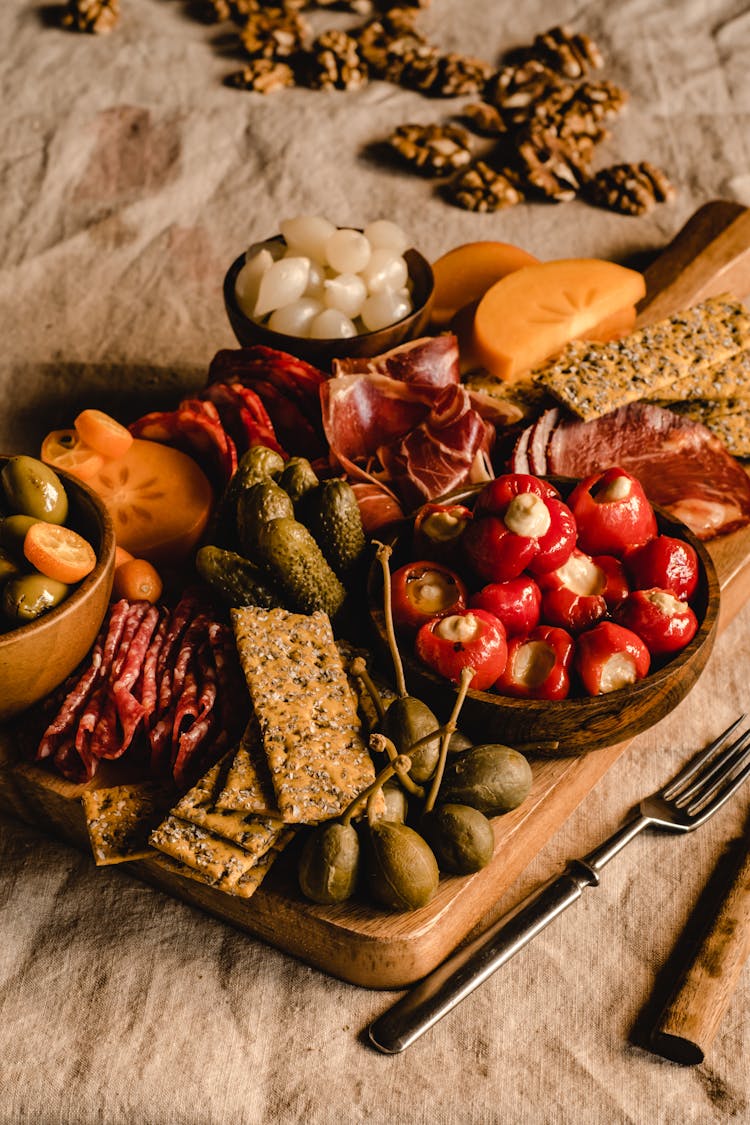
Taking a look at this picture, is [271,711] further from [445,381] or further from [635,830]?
[445,381]

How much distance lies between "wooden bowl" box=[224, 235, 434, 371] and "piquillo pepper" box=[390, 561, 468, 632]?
0.48 metres

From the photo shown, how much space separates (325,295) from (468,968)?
98 centimetres

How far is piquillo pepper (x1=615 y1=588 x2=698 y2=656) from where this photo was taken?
1090mm

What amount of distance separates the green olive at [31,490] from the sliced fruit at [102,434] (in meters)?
0.29

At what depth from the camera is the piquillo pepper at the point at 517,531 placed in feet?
3.59

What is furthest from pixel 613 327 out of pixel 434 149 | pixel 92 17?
pixel 92 17

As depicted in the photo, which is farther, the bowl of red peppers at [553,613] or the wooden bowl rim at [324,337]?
the wooden bowl rim at [324,337]

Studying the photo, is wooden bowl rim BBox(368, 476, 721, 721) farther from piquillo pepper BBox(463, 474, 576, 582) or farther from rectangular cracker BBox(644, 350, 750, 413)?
rectangular cracker BBox(644, 350, 750, 413)

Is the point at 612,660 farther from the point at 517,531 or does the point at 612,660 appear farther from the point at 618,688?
the point at 517,531

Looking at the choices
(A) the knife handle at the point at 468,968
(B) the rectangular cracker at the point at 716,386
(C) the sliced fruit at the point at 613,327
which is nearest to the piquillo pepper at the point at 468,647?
(A) the knife handle at the point at 468,968

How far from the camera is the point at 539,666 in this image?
1111mm

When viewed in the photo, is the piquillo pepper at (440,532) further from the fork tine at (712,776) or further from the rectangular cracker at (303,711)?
the fork tine at (712,776)

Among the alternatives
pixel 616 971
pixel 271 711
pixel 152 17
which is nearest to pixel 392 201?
pixel 152 17

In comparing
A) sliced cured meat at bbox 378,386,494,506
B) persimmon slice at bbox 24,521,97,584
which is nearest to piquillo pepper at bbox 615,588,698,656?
sliced cured meat at bbox 378,386,494,506
